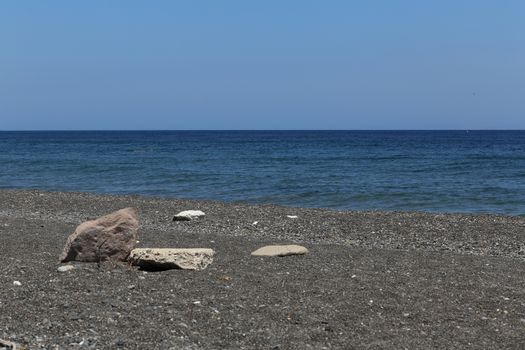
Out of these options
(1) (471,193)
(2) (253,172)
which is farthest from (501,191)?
(2) (253,172)

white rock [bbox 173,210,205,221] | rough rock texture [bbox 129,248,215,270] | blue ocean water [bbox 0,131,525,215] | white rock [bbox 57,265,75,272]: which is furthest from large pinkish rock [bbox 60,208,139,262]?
blue ocean water [bbox 0,131,525,215]

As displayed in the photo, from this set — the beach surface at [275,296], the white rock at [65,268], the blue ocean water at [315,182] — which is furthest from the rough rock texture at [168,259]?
the blue ocean water at [315,182]

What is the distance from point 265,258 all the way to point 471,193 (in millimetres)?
17657

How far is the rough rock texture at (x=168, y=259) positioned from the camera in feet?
30.0

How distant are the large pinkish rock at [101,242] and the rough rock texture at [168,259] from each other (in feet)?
0.68

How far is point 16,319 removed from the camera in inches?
258

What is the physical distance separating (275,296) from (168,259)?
1.98 metres

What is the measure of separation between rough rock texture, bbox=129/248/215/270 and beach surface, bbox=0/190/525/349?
15 centimetres

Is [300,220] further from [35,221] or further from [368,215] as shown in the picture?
[35,221]

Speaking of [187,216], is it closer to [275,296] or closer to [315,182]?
[275,296]

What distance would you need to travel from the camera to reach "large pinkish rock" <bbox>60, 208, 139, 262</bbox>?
30.9 feet

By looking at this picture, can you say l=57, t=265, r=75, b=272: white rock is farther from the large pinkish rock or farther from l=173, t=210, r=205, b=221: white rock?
l=173, t=210, r=205, b=221: white rock

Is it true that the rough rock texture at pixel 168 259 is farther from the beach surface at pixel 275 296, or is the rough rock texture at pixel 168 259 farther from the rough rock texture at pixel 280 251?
the rough rock texture at pixel 280 251

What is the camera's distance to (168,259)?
9.17 m
